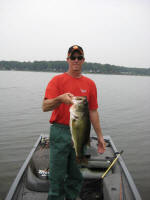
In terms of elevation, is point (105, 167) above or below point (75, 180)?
below

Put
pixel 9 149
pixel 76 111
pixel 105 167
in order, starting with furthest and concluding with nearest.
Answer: pixel 9 149 → pixel 105 167 → pixel 76 111

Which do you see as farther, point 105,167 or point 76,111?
point 105,167

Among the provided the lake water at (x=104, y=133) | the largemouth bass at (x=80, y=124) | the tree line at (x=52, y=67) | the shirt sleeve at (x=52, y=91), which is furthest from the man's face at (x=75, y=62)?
the tree line at (x=52, y=67)

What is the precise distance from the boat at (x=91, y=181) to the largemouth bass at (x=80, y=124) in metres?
0.78

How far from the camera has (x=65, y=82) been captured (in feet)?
10.8

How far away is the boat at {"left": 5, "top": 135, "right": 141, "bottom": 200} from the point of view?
4.04 meters

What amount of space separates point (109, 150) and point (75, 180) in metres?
2.87

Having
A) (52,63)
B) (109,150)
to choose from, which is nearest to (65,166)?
(109,150)

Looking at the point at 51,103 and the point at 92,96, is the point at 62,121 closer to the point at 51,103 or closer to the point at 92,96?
the point at 51,103

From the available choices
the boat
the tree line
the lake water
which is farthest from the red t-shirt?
the tree line

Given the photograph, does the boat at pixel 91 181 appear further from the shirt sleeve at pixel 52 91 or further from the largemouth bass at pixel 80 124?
the shirt sleeve at pixel 52 91

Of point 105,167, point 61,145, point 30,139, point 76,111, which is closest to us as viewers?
point 76,111

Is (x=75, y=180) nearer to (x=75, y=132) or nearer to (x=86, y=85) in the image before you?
(x=75, y=132)

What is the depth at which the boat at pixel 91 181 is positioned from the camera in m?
4.04
